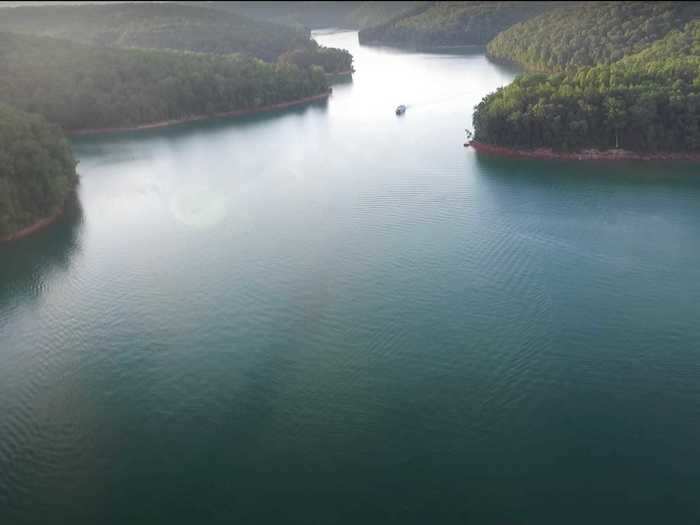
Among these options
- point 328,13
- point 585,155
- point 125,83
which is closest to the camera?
point 585,155

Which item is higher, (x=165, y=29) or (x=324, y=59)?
(x=165, y=29)

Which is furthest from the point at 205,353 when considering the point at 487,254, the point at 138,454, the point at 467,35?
the point at 467,35

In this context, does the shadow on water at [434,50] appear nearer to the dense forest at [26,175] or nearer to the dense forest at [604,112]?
the dense forest at [604,112]

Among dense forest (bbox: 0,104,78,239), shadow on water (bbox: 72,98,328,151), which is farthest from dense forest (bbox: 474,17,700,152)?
dense forest (bbox: 0,104,78,239)

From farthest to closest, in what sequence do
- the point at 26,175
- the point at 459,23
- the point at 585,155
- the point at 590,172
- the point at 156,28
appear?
1. the point at 459,23
2. the point at 156,28
3. the point at 585,155
4. the point at 590,172
5. the point at 26,175

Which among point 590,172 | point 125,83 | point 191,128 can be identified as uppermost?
point 125,83

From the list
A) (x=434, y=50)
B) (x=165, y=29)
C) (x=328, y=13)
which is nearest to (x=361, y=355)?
(x=165, y=29)

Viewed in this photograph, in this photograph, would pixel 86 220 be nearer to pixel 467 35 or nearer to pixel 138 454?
pixel 138 454

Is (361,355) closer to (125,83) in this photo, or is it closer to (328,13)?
(125,83)
